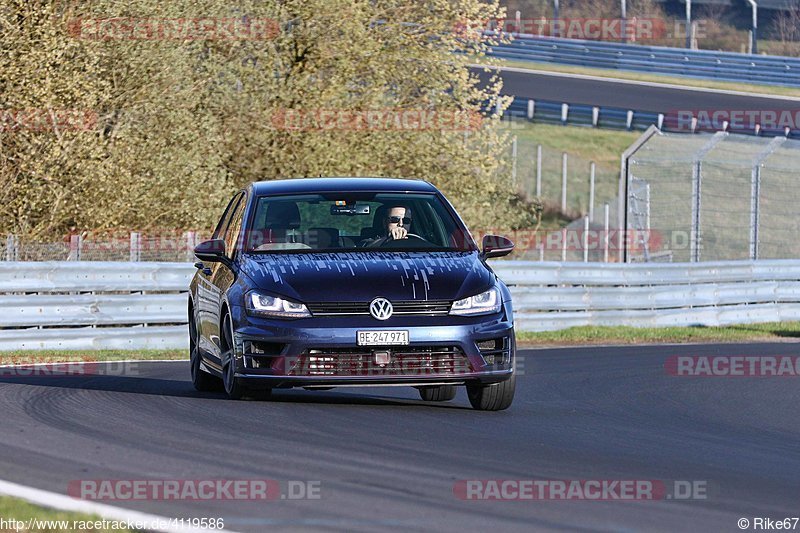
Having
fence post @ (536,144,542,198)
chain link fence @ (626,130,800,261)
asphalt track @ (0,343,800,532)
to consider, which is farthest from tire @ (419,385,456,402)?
fence post @ (536,144,542,198)

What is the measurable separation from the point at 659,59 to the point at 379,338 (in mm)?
41048

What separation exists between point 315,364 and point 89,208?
44.9ft

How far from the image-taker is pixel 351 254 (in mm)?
10539

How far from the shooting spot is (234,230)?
11539 mm

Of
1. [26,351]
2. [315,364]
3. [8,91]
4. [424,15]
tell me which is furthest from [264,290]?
[424,15]

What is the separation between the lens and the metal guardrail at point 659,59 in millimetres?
46562

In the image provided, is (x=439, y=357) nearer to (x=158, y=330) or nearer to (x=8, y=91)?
(x=158, y=330)

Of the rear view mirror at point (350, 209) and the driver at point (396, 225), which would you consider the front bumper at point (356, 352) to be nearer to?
the driver at point (396, 225)

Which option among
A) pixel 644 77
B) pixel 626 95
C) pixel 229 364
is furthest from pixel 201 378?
pixel 644 77

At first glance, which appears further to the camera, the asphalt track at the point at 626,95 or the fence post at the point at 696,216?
the asphalt track at the point at 626,95

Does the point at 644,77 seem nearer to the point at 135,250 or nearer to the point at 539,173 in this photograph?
the point at 539,173

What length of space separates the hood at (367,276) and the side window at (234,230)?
1.99ft

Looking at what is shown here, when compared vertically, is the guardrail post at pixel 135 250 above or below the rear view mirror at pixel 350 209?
below

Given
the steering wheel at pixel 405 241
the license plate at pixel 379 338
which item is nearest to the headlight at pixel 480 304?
the license plate at pixel 379 338
